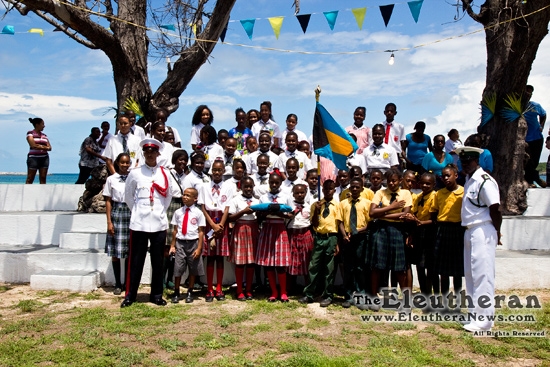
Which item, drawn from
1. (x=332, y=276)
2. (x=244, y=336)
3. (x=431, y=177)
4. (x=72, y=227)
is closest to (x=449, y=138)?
(x=431, y=177)

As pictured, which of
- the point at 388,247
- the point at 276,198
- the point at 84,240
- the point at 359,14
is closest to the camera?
the point at 388,247

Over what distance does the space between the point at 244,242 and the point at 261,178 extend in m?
1.01

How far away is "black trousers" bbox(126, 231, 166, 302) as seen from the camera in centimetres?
656

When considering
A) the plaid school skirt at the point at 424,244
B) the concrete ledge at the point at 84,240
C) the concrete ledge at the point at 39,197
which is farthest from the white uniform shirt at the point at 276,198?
the concrete ledge at the point at 39,197

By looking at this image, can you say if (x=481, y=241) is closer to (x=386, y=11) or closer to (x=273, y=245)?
(x=273, y=245)

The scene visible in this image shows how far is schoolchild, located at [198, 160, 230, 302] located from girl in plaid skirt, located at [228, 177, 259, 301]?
5.5 inches

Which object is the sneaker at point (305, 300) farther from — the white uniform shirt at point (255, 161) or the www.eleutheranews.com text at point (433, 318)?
the white uniform shirt at point (255, 161)

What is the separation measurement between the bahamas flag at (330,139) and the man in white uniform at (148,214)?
2.13 metres

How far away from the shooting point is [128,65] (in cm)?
996

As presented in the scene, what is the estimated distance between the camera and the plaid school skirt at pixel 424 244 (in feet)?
20.5

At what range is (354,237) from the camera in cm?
661

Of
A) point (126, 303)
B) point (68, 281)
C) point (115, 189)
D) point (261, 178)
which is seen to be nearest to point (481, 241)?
point (261, 178)

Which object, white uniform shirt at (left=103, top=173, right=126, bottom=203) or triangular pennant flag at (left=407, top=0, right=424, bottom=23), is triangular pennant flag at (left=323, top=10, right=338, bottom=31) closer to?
triangular pennant flag at (left=407, top=0, right=424, bottom=23)

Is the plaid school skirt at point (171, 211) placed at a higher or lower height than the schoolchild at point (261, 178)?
lower
